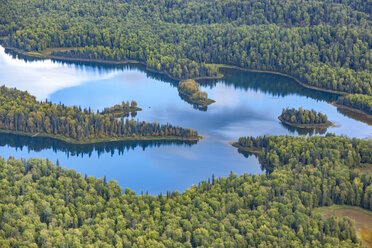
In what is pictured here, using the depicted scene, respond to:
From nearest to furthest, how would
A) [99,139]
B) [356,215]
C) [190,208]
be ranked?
[190,208] → [356,215] → [99,139]

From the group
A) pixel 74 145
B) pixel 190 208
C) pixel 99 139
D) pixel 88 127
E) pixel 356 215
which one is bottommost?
pixel 356 215

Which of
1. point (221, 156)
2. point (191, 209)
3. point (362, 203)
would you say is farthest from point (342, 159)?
point (191, 209)

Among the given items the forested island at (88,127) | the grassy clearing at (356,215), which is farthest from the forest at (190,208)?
the forested island at (88,127)

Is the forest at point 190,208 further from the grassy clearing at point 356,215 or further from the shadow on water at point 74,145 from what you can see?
the shadow on water at point 74,145

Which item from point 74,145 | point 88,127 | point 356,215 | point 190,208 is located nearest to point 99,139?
point 88,127

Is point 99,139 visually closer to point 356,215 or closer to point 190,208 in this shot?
point 190,208

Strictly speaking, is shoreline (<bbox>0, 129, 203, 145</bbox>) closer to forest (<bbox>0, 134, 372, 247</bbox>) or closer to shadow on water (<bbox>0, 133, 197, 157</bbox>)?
shadow on water (<bbox>0, 133, 197, 157</bbox>)
